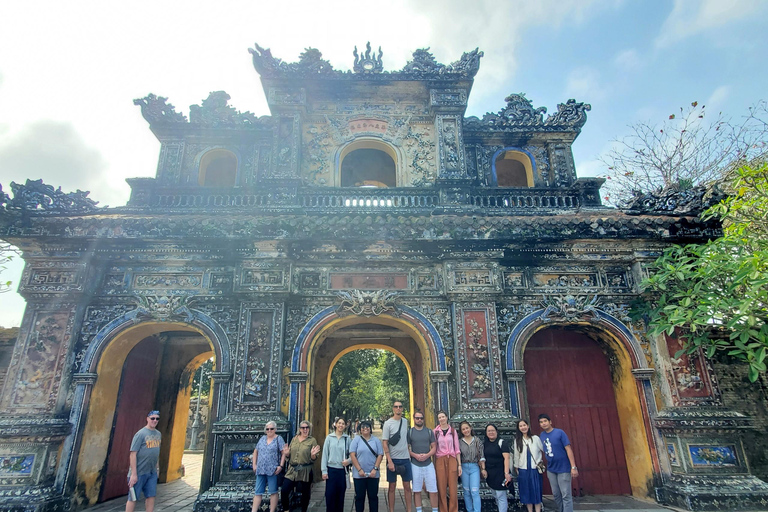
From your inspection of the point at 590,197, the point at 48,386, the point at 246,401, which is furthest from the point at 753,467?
the point at 48,386

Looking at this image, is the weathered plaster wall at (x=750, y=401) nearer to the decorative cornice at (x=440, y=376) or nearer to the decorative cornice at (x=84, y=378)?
the decorative cornice at (x=440, y=376)

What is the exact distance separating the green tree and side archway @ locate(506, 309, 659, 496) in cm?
74

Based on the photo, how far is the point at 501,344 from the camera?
25.8 feet

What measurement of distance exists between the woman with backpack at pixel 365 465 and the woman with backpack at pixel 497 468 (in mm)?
1537

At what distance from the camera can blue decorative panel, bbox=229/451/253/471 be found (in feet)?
23.0

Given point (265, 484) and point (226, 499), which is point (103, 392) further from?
point (265, 484)

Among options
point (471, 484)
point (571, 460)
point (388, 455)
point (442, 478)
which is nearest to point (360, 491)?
point (388, 455)

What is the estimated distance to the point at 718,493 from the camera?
6.68 metres

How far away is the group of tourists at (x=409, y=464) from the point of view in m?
6.12

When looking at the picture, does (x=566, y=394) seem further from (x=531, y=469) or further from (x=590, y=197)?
(x=590, y=197)

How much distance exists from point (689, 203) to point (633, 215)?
943mm

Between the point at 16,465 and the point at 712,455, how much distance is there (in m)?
11.2

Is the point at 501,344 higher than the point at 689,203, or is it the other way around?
the point at 689,203

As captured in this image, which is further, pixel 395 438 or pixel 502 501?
pixel 395 438
